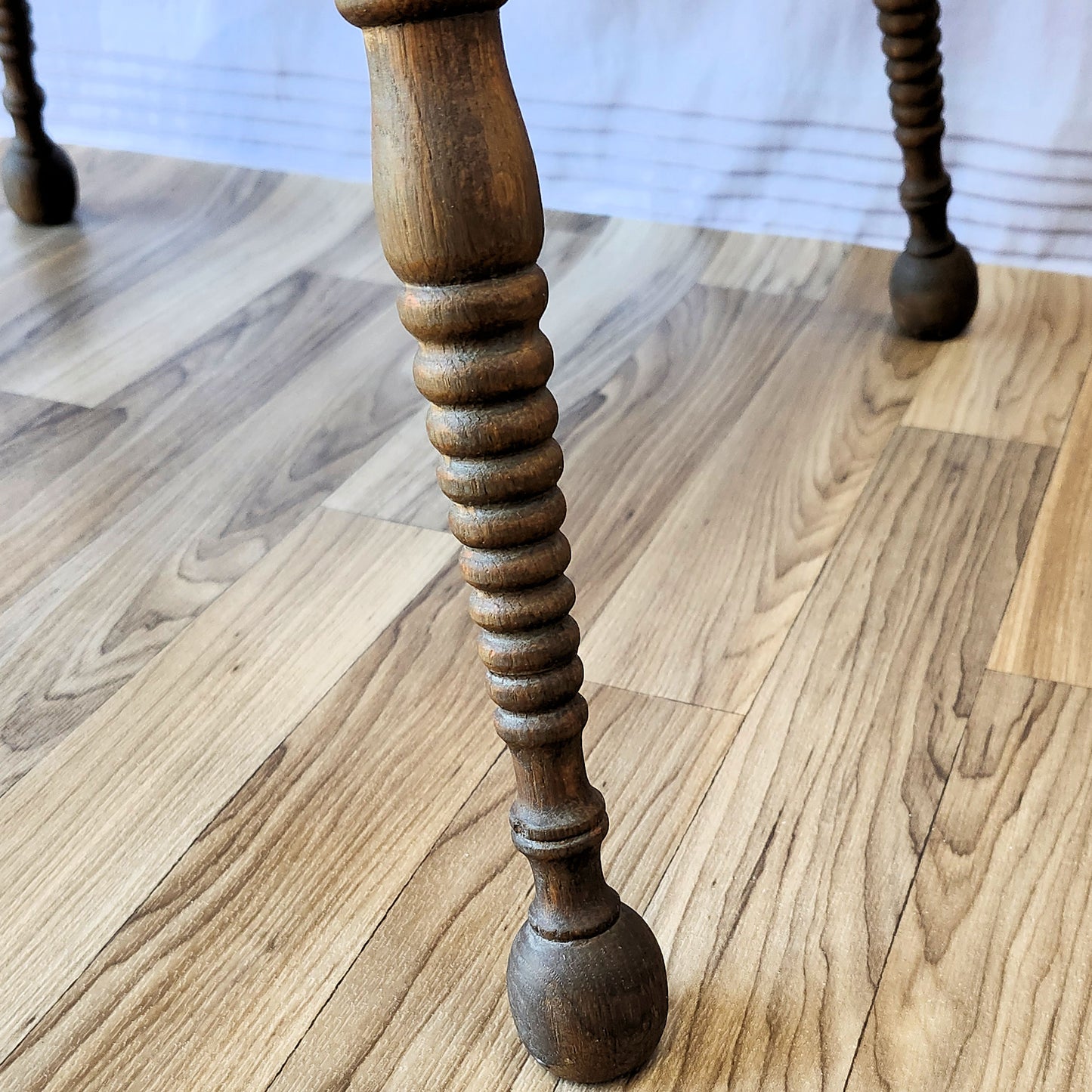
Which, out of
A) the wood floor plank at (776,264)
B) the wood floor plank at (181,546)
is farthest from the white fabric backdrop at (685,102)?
the wood floor plank at (181,546)

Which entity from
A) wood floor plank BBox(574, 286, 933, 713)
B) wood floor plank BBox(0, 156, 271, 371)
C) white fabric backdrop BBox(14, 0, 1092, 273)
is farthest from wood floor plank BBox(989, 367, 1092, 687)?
wood floor plank BBox(0, 156, 271, 371)

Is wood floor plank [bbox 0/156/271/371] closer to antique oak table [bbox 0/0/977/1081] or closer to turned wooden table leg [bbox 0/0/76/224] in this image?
turned wooden table leg [bbox 0/0/76/224]

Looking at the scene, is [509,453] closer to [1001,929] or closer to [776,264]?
[1001,929]

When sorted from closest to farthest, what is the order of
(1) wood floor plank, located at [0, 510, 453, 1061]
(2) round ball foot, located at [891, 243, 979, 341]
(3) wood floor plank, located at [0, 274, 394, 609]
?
(1) wood floor plank, located at [0, 510, 453, 1061] → (3) wood floor plank, located at [0, 274, 394, 609] → (2) round ball foot, located at [891, 243, 979, 341]

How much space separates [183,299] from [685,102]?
0.53 meters

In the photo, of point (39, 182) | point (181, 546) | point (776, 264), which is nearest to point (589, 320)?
point (776, 264)

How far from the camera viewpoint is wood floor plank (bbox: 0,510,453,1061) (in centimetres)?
64

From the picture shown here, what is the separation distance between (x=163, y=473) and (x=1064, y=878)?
66 centimetres

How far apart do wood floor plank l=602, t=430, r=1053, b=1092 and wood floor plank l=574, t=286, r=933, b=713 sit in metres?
0.02

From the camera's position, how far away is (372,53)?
414mm

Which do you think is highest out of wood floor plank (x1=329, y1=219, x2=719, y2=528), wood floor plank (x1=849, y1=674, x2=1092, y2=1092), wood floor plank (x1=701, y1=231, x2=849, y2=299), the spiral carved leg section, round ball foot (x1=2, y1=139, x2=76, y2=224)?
the spiral carved leg section

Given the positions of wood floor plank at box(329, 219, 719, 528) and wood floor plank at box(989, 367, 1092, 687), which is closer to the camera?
wood floor plank at box(989, 367, 1092, 687)

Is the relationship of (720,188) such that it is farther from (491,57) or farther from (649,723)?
(491,57)

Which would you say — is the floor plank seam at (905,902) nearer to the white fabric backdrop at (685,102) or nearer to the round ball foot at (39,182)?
the white fabric backdrop at (685,102)
